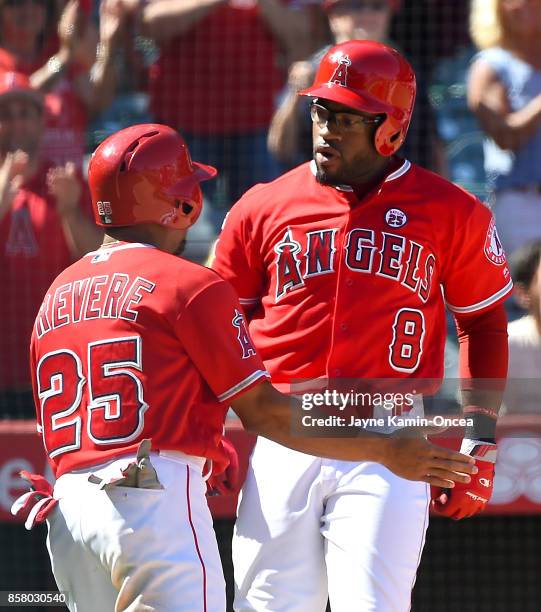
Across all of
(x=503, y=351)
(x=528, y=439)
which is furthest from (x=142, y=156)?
(x=528, y=439)

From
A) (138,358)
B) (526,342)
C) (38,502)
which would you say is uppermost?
(138,358)

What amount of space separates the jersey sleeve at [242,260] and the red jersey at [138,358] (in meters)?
0.67

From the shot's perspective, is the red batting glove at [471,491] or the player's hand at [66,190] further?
the player's hand at [66,190]

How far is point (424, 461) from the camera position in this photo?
10.0ft

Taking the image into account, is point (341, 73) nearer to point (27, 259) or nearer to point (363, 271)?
point (363, 271)

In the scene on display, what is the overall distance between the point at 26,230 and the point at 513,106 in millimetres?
2294

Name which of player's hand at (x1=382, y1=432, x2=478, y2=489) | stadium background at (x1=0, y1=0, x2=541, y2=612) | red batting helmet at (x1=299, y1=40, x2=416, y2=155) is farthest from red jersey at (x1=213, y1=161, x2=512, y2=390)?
stadium background at (x1=0, y1=0, x2=541, y2=612)

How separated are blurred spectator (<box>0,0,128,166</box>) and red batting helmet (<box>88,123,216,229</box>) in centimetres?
A: 270

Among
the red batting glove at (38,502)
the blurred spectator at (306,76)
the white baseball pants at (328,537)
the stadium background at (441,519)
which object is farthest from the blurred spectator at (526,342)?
the red batting glove at (38,502)

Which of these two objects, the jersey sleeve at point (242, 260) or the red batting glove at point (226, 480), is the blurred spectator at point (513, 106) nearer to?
the jersey sleeve at point (242, 260)

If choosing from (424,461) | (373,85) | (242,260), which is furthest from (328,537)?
(373,85)

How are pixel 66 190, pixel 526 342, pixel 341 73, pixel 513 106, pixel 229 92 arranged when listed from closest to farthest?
pixel 341 73
pixel 526 342
pixel 66 190
pixel 513 106
pixel 229 92

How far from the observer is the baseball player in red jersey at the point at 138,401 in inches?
109

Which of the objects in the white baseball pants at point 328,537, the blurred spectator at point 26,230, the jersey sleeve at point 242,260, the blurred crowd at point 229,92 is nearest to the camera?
the white baseball pants at point 328,537
